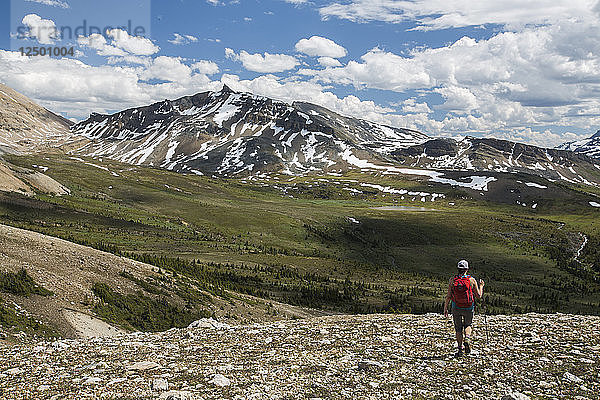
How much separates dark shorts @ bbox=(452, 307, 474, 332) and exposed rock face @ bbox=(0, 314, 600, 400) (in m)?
1.06

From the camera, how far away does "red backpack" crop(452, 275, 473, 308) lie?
13.8 metres

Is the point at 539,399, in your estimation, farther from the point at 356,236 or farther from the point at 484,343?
the point at 356,236

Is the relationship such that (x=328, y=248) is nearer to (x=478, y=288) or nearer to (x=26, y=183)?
(x=26, y=183)

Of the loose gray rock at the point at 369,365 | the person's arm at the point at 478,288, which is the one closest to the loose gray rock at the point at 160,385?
the loose gray rock at the point at 369,365

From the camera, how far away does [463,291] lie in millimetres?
13875

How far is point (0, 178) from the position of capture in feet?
252

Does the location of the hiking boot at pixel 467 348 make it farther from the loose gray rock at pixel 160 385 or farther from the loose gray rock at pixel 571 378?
the loose gray rock at pixel 160 385

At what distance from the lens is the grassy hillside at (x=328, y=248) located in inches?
1799

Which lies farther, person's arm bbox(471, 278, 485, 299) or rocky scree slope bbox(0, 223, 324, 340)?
rocky scree slope bbox(0, 223, 324, 340)

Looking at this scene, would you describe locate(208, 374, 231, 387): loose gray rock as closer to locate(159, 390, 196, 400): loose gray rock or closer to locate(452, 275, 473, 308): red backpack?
locate(159, 390, 196, 400): loose gray rock

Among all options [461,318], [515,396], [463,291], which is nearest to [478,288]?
[463,291]

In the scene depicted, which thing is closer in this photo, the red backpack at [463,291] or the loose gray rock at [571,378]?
the loose gray rock at [571,378]

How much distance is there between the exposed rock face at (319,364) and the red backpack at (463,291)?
1.85 meters

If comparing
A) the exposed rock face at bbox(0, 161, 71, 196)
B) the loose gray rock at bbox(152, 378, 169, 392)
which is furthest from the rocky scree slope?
the exposed rock face at bbox(0, 161, 71, 196)
